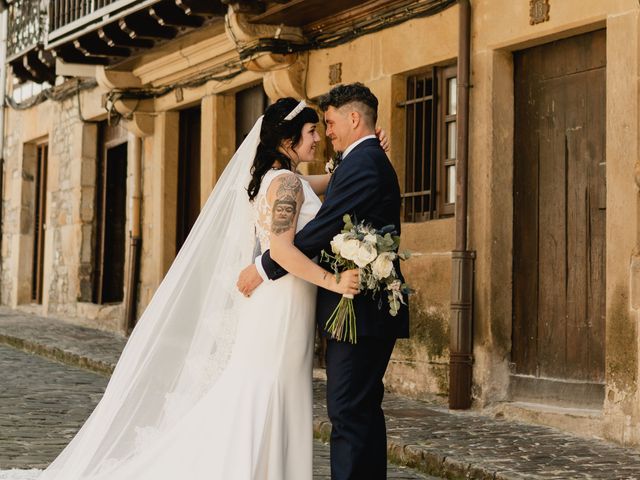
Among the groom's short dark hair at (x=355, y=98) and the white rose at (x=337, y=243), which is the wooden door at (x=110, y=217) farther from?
the white rose at (x=337, y=243)

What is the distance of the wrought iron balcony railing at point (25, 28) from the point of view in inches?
755

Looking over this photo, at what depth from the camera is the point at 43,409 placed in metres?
9.95

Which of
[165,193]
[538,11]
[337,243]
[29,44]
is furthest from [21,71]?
[337,243]

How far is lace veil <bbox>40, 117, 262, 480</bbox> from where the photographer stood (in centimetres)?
608

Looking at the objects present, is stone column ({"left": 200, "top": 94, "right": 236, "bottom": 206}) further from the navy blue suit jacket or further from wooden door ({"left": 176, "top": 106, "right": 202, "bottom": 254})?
the navy blue suit jacket

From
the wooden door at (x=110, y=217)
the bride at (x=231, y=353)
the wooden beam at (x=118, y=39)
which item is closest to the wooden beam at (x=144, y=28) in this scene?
the wooden beam at (x=118, y=39)

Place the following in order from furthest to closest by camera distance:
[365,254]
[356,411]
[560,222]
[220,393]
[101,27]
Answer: [101,27] → [560,222] → [220,393] → [356,411] → [365,254]

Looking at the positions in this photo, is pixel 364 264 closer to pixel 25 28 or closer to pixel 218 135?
pixel 218 135

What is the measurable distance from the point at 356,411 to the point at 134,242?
11985 millimetres

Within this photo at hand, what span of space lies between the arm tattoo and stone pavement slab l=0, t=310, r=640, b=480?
2.12 metres

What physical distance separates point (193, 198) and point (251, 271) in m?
10.8

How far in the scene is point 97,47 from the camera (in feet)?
53.5

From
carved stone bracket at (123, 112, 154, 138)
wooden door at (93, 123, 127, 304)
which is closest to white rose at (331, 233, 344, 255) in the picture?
carved stone bracket at (123, 112, 154, 138)

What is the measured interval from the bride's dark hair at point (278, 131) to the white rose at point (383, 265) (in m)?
0.72
